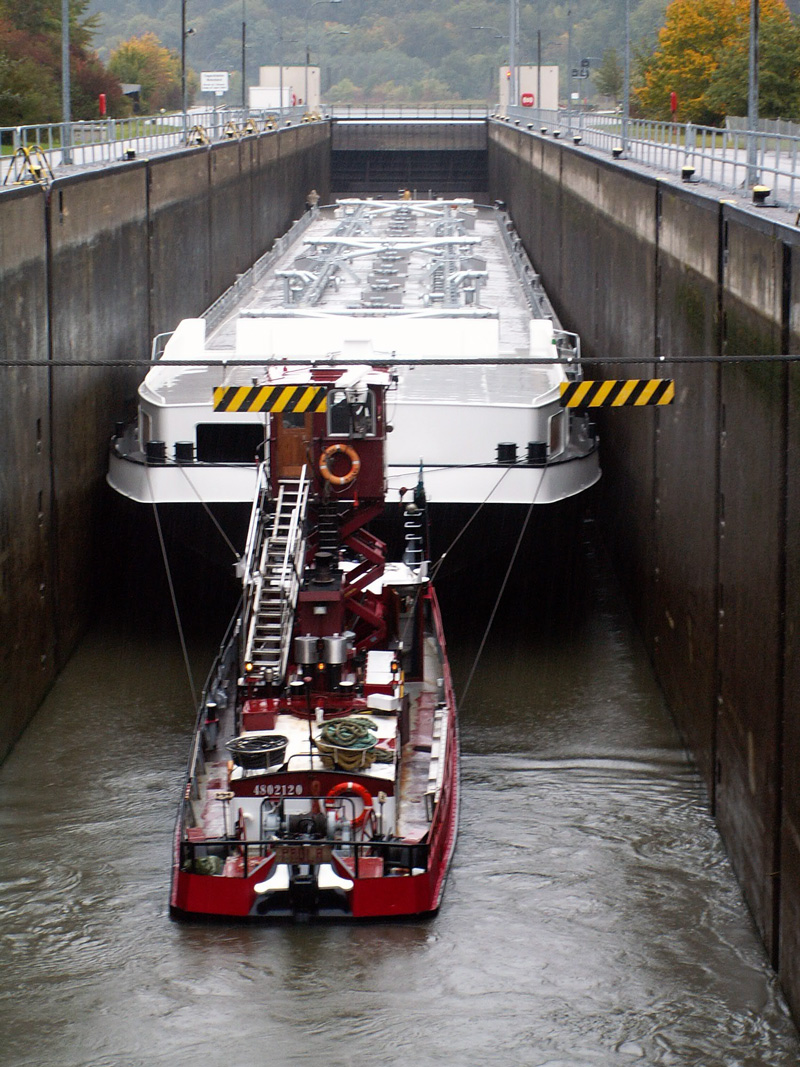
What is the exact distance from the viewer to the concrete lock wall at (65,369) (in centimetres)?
1702

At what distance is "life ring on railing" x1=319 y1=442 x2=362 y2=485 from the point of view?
15.8m

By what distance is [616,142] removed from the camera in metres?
35.6

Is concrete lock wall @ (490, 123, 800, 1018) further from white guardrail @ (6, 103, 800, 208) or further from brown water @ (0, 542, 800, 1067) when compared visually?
white guardrail @ (6, 103, 800, 208)

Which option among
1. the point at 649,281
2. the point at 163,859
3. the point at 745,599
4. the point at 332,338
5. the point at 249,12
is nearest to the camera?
the point at 745,599

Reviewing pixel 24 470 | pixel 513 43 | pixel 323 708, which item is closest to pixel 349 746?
pixel 323 708

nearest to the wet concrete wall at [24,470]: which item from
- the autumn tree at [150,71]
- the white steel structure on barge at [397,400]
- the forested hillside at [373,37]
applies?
the white steel structure on barge at [397,400]

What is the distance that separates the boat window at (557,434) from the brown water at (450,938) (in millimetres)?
3780

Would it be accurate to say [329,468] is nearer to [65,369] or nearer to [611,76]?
[65,369]

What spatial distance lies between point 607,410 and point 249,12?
471 feet

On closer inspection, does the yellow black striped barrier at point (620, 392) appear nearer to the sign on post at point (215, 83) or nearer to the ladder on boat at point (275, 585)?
the ladder on boat at point (275, 585)

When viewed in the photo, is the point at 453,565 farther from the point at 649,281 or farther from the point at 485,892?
the point at 485,892

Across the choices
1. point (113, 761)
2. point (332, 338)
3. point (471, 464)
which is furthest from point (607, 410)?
point (113, 761)

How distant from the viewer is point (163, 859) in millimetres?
14758

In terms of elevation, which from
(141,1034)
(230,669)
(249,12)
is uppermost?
(249,12)
